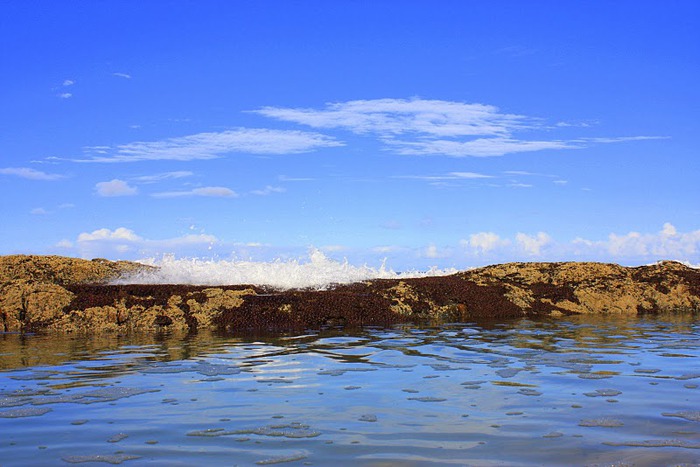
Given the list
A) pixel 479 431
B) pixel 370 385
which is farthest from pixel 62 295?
pixel 479 431

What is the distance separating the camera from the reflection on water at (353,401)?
12.9 feet

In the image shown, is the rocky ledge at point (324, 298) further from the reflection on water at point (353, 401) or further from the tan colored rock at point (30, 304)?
the reflection on water at point (353, 401)

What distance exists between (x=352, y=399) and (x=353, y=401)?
0.22 feet

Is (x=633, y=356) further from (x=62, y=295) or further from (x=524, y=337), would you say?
(x=62, y=295)

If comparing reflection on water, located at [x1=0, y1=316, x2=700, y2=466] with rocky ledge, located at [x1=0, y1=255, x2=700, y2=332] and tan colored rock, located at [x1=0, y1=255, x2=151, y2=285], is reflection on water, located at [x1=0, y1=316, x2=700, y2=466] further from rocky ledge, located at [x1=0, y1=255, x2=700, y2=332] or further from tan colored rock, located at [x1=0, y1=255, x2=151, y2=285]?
tan colored rock, located at [x1=0, y1=255, x2=151, y2=285]

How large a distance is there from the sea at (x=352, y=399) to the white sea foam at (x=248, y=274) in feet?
8.33

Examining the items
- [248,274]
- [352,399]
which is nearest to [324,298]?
[248,274]

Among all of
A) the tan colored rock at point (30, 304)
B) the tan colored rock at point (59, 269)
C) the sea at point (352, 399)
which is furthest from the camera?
the tan colored rock at point (59, 269)

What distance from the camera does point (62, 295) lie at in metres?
10.1

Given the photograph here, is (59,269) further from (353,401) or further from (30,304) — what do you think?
(353,401)

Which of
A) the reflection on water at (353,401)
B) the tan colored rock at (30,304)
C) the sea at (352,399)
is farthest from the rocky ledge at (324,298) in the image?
the reflection on water at (353,401)

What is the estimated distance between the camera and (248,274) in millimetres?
11945

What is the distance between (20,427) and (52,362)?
2669 millimetres

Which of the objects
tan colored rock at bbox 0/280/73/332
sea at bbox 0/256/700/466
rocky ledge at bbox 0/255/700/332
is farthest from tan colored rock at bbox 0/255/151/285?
sea at bbox 0/256/700/466
